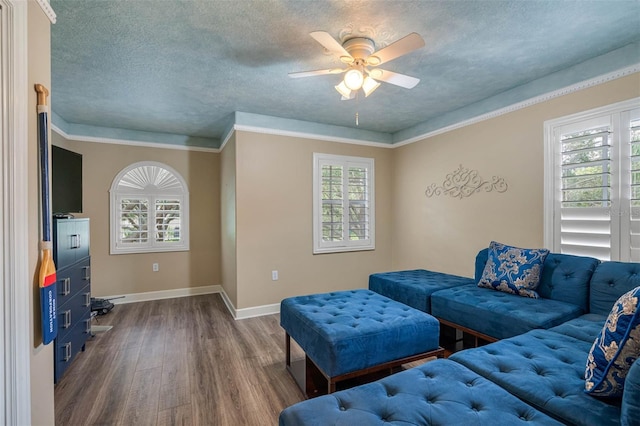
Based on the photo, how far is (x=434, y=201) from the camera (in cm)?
402

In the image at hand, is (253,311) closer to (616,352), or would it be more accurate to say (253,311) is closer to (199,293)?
(199,293)

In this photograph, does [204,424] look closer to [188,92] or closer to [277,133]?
[188,92]

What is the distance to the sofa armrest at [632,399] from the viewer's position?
0.87 m

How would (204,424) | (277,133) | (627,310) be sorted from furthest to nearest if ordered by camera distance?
(277,133), (204,424), (627,310)

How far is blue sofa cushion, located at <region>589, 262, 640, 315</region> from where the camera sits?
2.02 meters

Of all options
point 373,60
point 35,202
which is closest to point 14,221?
point 35,202

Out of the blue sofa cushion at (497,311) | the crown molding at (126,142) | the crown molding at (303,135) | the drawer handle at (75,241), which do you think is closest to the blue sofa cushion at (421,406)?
the blue sofa cushion at (497,311)

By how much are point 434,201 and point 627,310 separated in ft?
9.80

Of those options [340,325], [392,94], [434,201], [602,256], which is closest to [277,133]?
[392,94]

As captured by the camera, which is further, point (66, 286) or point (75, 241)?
point (75, 241)

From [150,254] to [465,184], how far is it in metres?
4.52

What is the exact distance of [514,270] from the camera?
101 inches

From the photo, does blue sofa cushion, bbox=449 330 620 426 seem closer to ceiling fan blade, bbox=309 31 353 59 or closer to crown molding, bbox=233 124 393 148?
ceiling fan blade, bbox=309 31 353 59

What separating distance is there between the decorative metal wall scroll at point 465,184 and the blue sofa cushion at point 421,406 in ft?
8.24
